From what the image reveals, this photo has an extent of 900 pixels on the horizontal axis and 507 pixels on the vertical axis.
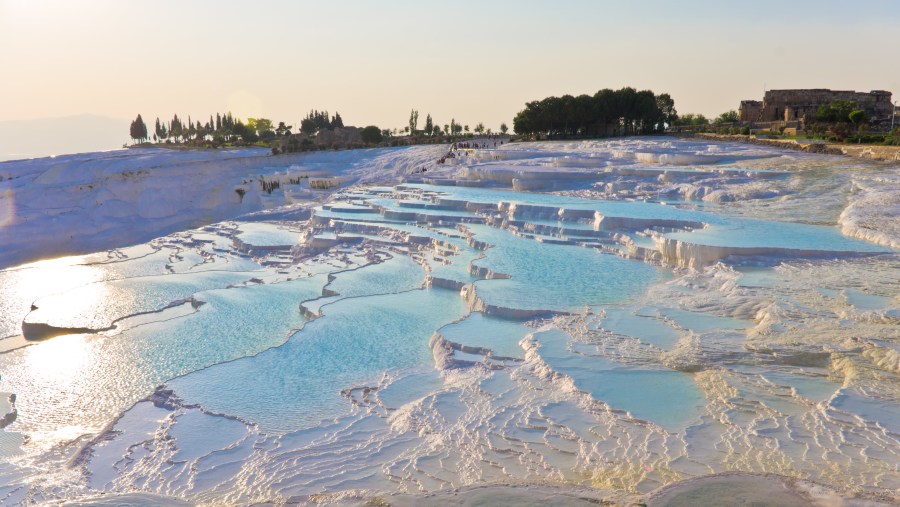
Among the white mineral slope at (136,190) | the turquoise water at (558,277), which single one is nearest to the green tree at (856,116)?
the white mineral slope at (136,190)

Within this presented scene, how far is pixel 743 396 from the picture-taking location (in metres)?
6.60

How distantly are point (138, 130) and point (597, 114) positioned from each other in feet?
106

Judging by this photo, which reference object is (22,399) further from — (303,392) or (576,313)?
(576,313)

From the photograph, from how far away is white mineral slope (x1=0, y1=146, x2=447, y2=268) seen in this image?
23.0 metres

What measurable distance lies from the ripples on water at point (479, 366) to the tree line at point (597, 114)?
2570cm

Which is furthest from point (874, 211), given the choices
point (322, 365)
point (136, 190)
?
point (136, 190)

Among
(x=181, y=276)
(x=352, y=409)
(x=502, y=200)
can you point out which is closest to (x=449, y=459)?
(x=352, y=409)

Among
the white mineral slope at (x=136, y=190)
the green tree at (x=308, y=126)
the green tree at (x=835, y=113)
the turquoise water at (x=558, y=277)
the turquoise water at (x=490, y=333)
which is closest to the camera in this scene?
the turquoise water at (x=490, y=333)

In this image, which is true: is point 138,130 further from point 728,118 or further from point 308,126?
point 728,118

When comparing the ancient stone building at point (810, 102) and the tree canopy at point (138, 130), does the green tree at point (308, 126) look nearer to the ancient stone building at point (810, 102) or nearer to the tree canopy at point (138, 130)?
the tree canopy at point (138, 130)

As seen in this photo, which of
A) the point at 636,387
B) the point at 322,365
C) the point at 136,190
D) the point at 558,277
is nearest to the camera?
the point at 636,387

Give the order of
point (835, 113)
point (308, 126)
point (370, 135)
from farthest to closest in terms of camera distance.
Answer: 1. point (308, 126)
2. point (370, 135)
3. point (835, 113)

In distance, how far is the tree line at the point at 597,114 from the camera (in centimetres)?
3956

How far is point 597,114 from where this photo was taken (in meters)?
39.4
